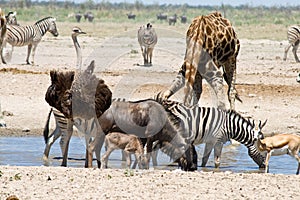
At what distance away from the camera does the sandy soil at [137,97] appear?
24.9 ft

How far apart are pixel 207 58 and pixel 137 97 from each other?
350 centimetres

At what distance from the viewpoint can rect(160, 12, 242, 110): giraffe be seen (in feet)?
39.5

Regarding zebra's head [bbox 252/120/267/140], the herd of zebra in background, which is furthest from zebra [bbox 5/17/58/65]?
zebra's head [bbox 252/120/267/140]

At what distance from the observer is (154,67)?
21.8 metres

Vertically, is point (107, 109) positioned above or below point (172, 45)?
above

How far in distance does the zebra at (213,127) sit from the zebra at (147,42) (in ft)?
36.8

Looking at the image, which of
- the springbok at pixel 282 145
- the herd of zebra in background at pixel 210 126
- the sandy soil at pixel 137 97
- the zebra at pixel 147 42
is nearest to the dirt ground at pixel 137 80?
the sandy soil at pixel 137 97

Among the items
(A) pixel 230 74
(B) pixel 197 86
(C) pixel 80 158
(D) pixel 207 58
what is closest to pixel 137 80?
(A) pixel 230 74

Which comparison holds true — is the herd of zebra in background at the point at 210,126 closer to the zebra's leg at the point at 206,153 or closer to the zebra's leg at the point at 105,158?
the zebra's leg at the point at 206,153

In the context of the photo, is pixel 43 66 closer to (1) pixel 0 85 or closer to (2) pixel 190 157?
(1) pixel 0 85

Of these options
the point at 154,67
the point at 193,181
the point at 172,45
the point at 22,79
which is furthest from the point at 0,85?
the point at 172,45

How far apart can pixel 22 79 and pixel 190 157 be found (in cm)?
774

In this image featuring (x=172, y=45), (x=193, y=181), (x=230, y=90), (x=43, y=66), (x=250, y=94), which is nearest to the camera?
(x=193, y=181)

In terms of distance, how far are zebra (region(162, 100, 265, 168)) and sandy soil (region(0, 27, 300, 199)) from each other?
2233mm
